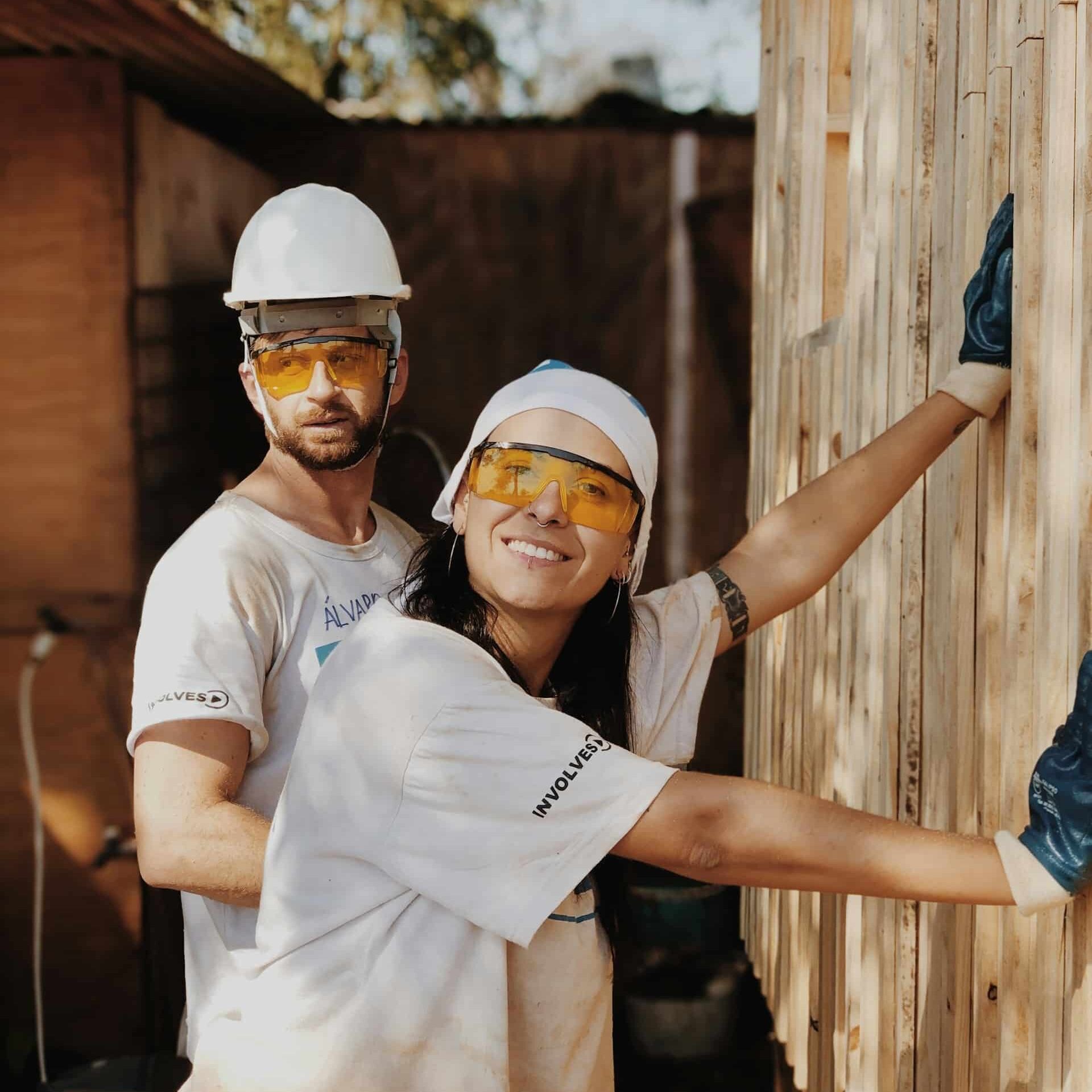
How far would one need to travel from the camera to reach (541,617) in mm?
2287

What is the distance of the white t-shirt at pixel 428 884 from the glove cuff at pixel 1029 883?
469 millimetres

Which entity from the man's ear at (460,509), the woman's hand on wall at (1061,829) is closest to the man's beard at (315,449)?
the man's ear at (460,509)

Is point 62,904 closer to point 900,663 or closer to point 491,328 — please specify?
point 491,328

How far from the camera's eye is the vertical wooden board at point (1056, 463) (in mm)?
1898

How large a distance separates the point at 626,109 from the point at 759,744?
15.7 ft

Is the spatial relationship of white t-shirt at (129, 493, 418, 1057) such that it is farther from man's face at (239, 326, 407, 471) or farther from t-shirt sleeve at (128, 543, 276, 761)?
man's face at (239, 326, 407, 471)

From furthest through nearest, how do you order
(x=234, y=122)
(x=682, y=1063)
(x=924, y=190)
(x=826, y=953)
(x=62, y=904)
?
(x=234, y=122)
(x=62, y=904)
(x=682, y=1063)
(x=826, y=953)
(x=924, y=190)

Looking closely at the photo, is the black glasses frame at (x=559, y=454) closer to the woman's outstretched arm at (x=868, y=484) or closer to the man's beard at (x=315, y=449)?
the woman's outstretched arm at (x=868, y=484)

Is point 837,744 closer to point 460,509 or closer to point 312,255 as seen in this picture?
point 460,509

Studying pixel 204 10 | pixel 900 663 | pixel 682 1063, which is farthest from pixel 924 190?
pixel 204 10

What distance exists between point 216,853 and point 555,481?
973 mm

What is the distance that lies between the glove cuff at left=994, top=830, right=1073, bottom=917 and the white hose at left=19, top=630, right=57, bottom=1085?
506 centimetres

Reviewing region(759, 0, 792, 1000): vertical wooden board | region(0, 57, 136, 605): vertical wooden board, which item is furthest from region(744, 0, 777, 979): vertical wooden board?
region(0, 57, 136, 605): vertical wooden board

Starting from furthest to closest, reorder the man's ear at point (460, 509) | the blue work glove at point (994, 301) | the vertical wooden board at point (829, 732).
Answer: the vertical wooden board at point (829, 732) < the man's ear at point (460, 509) < the blue work glove at point (994, 301)
